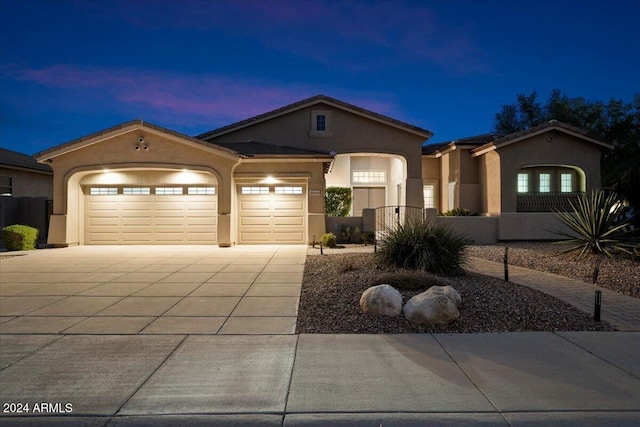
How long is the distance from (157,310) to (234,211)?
10006 millimetres

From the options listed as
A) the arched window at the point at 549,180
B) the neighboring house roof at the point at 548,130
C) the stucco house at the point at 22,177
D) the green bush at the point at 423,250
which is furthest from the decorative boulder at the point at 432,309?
the stucco house at the point at 22,177

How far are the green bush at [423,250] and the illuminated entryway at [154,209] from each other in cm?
957

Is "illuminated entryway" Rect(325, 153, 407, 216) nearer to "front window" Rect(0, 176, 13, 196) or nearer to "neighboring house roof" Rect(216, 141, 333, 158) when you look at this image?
"neighboring house roof" Rect(216, 141, 333, 158)

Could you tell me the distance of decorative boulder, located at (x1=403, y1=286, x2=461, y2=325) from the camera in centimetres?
588

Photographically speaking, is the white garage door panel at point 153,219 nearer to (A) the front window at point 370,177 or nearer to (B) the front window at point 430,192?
(A) the front window at point 370,177

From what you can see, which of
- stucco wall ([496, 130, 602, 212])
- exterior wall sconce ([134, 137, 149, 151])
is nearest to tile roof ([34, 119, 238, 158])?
exterior wall sconce ([134, 137, 149, 151])

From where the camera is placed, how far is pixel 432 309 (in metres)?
5.92

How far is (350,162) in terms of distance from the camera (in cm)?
2331

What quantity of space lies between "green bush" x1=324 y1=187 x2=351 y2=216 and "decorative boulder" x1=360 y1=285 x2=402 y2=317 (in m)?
15.2

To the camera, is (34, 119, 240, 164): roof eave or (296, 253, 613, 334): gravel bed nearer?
(296, 253, 613, 334): gravel bed

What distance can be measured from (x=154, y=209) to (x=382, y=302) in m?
13.3

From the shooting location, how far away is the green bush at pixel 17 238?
15.1 m

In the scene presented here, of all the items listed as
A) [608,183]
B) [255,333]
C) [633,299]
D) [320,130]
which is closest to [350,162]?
[320,130]

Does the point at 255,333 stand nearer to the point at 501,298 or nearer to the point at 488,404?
the point at 488,404
